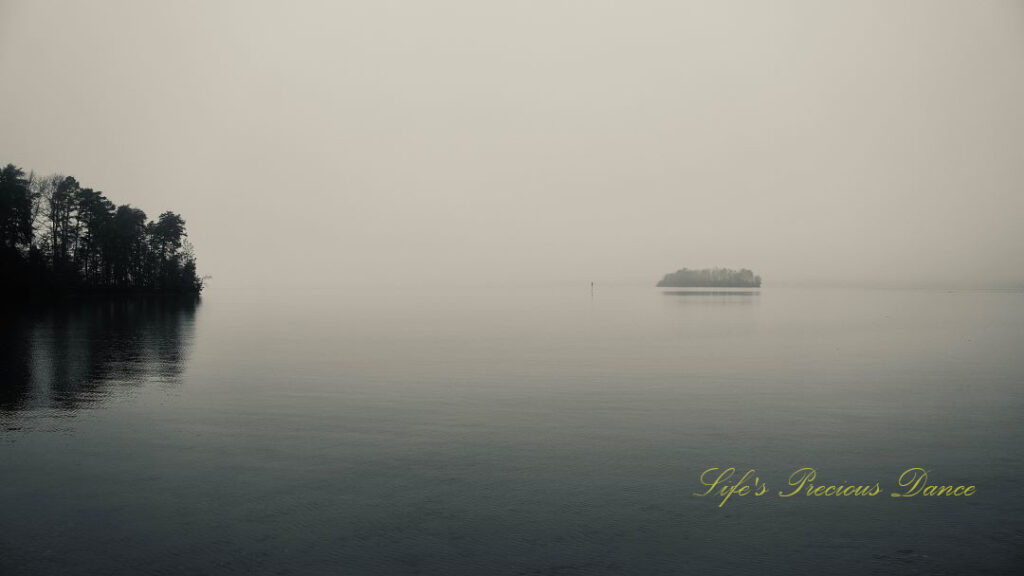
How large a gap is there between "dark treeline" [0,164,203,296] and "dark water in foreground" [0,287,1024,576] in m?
64.0

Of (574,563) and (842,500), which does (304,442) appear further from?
(842,500)

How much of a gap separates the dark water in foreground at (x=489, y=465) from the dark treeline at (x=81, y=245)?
6401 cm

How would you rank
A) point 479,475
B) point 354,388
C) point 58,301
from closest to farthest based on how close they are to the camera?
point 479,475
point 354,388
point 58,301

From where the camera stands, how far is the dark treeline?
7656cm

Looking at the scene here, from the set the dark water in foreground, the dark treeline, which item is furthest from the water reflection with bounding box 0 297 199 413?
the dark treeline

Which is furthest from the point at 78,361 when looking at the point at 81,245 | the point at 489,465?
the point at 81,245

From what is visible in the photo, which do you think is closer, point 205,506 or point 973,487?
point 205,506

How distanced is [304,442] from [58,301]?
3704 inches

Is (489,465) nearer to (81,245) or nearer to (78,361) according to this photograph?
(78,361)

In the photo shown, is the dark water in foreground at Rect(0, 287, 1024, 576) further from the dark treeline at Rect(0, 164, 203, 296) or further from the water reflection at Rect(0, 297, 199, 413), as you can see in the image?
the dark treeline at Rect(0, 164, 203, 296)

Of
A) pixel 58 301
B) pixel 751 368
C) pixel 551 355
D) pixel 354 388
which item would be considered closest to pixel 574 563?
pixel 354 388

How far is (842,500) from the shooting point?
1075cm

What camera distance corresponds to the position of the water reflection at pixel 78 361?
61.7 feet

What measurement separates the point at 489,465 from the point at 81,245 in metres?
107
